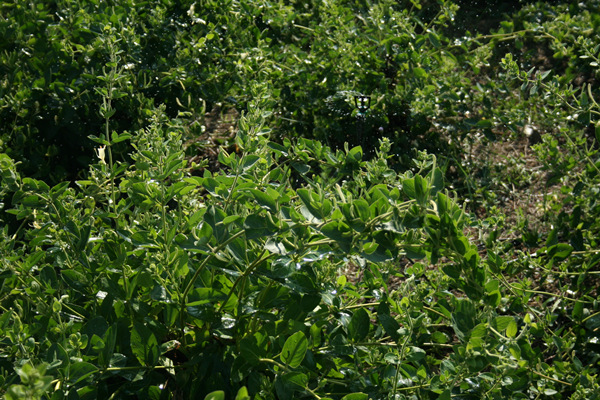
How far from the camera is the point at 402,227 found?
4.64 ft

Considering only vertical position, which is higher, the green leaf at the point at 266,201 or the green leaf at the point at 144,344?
the green leaf at the point at 266,201

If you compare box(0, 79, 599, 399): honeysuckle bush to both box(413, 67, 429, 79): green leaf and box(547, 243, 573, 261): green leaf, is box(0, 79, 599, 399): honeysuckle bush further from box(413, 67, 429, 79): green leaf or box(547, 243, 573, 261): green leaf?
box(413, 67, 429, 79): green leaf

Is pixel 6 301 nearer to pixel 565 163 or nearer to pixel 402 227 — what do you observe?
pixel 402 227

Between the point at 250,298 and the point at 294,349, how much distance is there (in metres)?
0.28

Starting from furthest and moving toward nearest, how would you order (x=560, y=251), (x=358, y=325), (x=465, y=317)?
1. (x=560, y=251)
2. (x=358, y=325)
3. (x=465, y=317)

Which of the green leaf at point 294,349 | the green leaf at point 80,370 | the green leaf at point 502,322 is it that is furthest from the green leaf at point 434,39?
the green leaf at point 80,370

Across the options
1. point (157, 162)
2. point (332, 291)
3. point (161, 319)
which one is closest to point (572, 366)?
point (332, 291)

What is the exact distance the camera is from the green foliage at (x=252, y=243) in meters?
1.47

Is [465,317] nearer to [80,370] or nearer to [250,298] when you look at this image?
[250,298]

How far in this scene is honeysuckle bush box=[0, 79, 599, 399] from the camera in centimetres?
144

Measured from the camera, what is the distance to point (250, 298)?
167cm

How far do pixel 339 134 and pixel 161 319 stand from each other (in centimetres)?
173

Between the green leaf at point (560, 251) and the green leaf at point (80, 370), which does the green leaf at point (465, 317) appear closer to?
the green leaf at point (80, 370)

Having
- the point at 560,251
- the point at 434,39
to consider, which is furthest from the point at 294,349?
the point at 434,39
